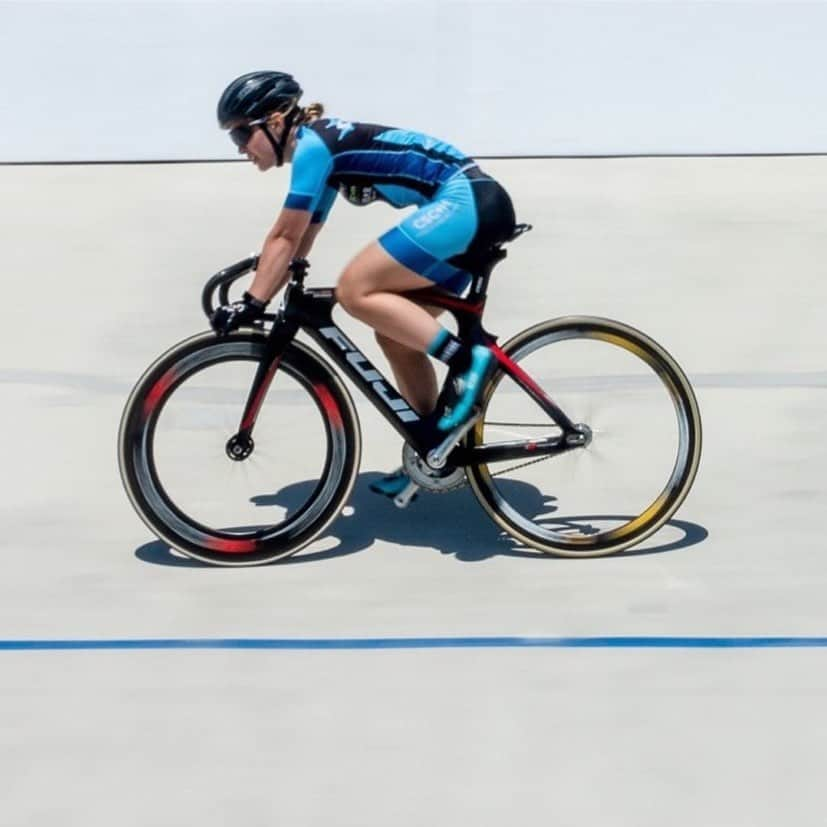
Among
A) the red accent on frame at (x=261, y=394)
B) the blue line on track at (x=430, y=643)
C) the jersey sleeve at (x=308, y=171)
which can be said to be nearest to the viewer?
the blue line on track at (x=430, y=643)

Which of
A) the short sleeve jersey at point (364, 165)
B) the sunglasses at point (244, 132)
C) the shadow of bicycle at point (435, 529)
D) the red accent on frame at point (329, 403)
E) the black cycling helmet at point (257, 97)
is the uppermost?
the black cycling helmet at point (257, 97)

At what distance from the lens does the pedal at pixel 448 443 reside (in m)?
5.73

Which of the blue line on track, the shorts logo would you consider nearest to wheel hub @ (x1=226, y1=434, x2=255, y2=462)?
the blue line on track

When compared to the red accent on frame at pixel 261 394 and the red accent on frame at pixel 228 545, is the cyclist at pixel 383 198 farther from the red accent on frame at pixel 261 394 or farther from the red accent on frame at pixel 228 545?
the red accent on frame at pixel 228 545

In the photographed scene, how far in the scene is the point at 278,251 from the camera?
556 cm

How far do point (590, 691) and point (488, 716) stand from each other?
0.32m

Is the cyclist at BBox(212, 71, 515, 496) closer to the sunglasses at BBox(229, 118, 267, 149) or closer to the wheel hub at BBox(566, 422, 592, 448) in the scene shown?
the sunglasses at BBox(229, 118, 267, 149)

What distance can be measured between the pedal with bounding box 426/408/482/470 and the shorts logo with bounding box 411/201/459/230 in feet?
2.00

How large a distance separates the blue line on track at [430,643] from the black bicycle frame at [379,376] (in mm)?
788

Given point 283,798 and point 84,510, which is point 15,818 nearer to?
point 283,798

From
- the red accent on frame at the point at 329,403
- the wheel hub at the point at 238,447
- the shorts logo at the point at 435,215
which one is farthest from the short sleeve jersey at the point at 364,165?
the wheel hub at the point at 238,447

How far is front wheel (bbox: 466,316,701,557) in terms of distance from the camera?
5844 millimetres

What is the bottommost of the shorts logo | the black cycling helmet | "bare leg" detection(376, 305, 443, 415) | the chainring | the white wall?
the chainring

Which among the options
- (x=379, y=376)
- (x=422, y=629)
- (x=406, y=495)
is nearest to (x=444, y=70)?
(x=379, y=376)
